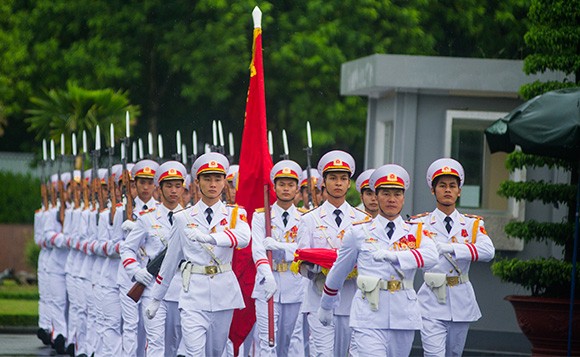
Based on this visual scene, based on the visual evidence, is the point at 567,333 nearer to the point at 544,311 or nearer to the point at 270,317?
the point at 544,311

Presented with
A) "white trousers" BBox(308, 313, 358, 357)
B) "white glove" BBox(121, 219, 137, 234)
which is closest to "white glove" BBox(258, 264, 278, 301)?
"white trousers" BBox(308, 313, 358, 357)

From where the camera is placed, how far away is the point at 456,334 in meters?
13.0

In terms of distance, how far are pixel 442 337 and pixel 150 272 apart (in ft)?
9.44

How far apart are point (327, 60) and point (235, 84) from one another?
9.83 feet

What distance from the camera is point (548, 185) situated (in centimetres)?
1605

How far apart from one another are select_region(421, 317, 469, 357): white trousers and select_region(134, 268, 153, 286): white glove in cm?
270

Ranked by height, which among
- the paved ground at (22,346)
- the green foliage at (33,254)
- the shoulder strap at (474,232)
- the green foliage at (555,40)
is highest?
the green foliage at (555,40)

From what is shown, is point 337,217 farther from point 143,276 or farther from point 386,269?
point 386,269

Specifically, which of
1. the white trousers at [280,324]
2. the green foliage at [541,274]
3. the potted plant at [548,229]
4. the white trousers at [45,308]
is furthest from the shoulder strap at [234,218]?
the white trousers at [45,308]

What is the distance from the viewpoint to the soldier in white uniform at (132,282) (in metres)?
15.3

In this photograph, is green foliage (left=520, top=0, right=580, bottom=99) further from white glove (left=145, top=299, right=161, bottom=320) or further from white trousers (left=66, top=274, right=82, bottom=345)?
white trousers (left=66, top=274, right=82, bottom=345)

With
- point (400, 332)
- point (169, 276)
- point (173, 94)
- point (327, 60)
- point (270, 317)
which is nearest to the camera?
point (400, 332)

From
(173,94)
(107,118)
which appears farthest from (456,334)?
(173,94)

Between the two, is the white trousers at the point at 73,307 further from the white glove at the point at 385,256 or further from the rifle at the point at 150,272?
the white glove at the point at 385,256
